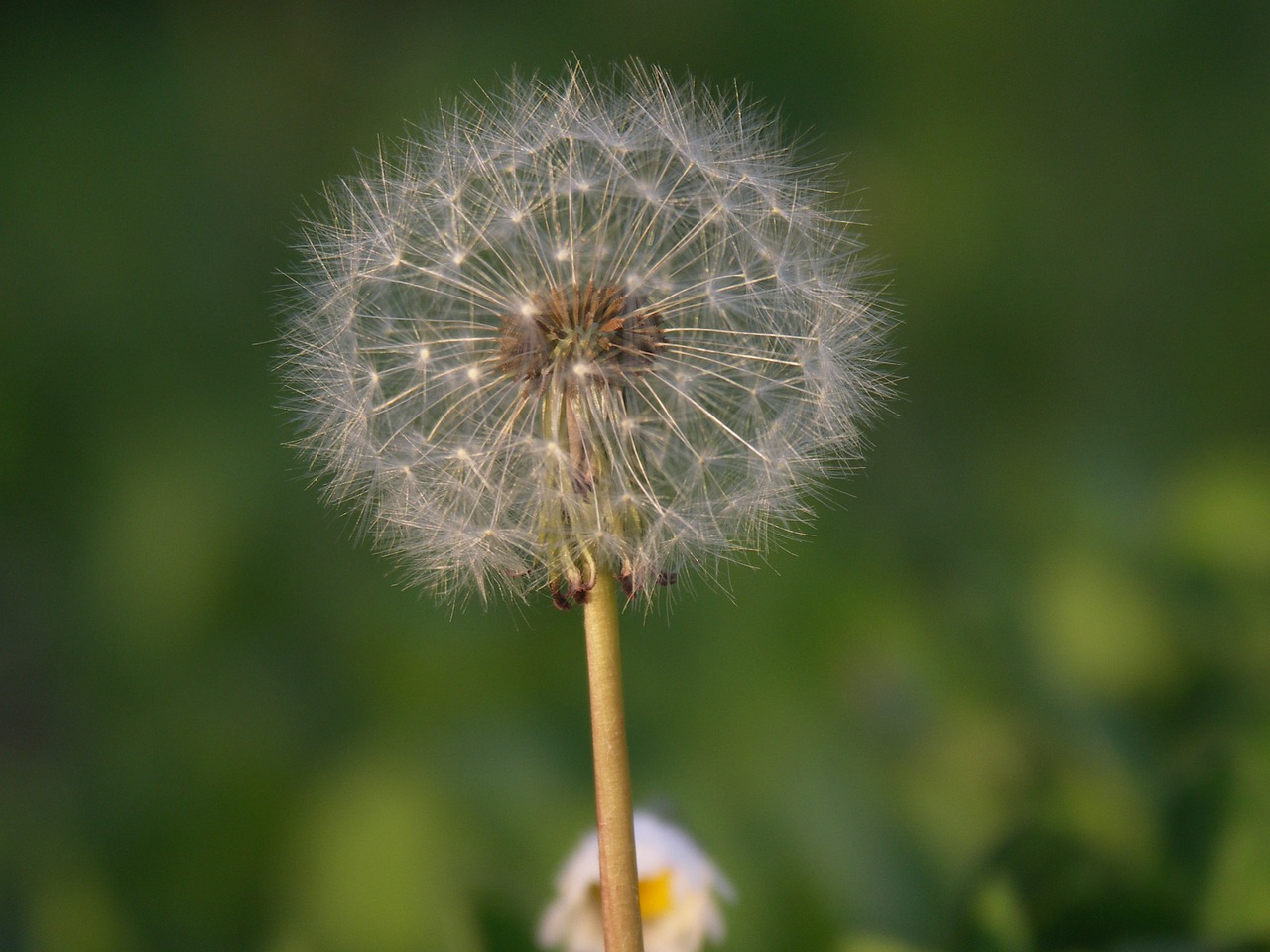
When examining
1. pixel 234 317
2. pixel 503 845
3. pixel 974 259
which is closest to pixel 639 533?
pixel 503 845

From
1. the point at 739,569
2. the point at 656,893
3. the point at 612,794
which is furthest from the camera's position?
the point at 739,569

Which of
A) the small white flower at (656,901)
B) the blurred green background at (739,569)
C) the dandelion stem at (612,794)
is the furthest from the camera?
the blurred green background at (739,569)

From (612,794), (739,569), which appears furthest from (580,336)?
(739,569)

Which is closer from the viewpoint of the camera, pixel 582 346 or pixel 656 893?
pixel 582 346

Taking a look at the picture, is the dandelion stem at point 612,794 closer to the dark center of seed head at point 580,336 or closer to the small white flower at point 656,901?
the dark center of seed head at point 580,336

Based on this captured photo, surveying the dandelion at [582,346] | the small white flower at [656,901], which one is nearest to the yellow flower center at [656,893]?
the small white flower at [656,901]

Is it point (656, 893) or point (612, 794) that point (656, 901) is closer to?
point (656, 893)
